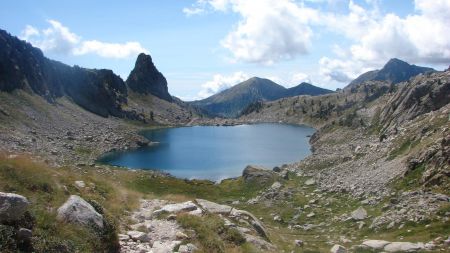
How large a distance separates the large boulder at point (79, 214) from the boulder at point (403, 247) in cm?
2024

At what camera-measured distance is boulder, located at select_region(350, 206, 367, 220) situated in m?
41.9

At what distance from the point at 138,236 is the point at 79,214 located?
3.58 metres

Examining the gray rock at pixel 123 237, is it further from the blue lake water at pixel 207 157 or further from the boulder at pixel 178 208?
the blue lake water at pixel 207 157

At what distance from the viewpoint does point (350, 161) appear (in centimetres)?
7250

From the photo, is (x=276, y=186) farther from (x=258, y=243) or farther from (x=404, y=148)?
(x=258, y=243)

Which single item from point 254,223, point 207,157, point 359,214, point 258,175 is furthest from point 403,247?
point 207,157

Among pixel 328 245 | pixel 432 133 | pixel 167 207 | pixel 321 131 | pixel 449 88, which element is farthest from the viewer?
pixel 321 131

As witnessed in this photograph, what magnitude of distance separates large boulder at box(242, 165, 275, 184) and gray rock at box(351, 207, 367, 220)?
Answer: 25.1 metres

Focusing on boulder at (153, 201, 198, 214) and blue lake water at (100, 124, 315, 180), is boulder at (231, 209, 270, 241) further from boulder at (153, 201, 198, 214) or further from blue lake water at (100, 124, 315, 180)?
blue lake water at (100, 124, 315, 180)

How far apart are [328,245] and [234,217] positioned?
376 inches

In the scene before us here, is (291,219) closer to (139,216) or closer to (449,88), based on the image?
(139,216)

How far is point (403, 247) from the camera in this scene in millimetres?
29734

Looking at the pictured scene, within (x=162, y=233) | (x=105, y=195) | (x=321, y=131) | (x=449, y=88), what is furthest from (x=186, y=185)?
(x=321, y=131)

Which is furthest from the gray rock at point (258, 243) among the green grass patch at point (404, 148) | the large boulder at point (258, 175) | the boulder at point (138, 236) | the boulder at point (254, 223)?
the large boulder at point (258, 175)
